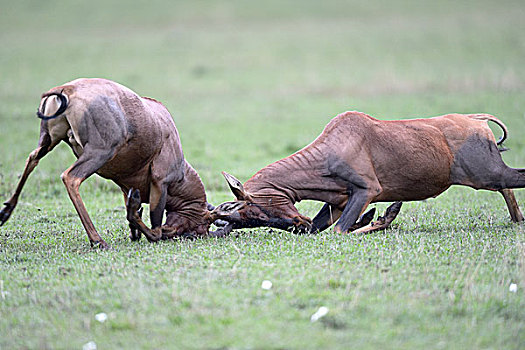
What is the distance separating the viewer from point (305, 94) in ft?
87.9

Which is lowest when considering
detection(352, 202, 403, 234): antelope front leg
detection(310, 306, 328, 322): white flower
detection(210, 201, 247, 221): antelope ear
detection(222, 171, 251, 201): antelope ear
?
detection(352, 202, 403, 234): antelope front leg

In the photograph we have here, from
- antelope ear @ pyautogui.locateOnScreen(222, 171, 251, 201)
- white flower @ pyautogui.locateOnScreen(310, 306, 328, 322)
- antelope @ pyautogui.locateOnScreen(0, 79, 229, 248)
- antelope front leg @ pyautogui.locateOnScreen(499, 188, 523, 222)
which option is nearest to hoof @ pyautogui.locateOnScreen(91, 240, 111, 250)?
antelope @ pyautogui.locateOnScreen(0, 79, 229, 248)

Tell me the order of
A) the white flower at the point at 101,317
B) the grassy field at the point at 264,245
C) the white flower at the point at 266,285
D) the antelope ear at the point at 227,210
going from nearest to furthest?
1. the grassy field at the point at 264,245
2. the white flower at the point at 101,317
3. the white flower at the point at 266,285
4. the antelope ear at the point at 227,210

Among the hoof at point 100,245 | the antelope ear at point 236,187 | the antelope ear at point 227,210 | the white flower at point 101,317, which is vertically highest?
Answer: the white flower at point 101,317

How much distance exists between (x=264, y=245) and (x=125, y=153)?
6.73ft

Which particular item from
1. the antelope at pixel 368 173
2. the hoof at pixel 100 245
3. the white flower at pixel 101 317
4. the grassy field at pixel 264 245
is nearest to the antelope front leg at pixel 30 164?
the grassy field at pixel 264 245

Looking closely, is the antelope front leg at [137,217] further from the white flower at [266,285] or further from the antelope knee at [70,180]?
the white flower at [266,285]

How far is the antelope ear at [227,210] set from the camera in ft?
28.4

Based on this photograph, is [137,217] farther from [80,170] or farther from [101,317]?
[101,317]

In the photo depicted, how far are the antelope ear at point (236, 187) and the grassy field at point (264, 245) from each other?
55 centimetres

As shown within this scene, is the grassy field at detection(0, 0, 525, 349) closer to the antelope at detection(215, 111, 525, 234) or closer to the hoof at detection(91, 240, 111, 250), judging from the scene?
the hoof at detection(91, 240, 111, 250)

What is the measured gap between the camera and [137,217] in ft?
27.4

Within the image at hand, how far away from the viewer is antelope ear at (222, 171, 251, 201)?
852cm

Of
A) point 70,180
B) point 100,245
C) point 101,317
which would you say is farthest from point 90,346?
point 100,245
